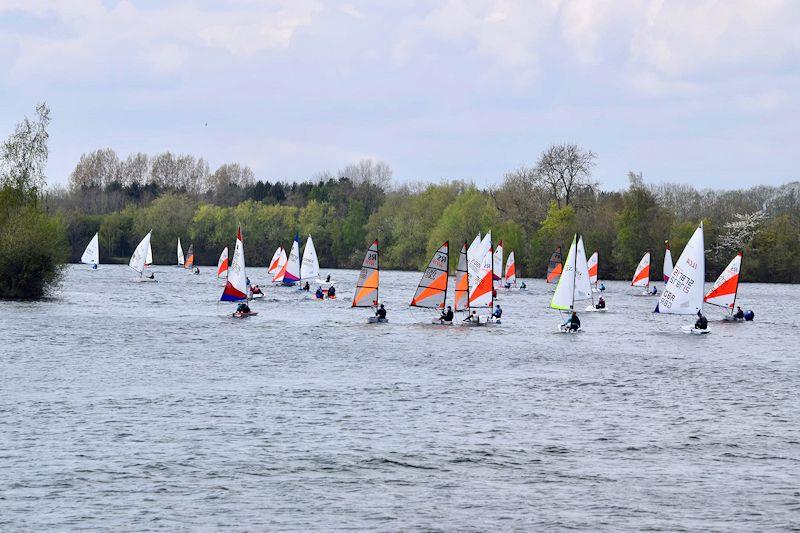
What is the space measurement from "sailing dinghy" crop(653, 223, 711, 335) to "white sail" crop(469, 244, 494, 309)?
8.47m

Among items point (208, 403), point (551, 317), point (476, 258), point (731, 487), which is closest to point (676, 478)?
point (731, 487)

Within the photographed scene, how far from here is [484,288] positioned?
186ft

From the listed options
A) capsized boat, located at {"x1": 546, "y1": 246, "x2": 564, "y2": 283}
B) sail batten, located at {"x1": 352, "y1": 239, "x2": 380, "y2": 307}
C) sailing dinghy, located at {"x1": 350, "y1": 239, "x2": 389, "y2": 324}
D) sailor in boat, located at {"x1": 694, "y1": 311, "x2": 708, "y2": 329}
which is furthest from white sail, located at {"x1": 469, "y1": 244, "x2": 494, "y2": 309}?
capsized boat, located at {"x1": 546, "y1": 246, "x2": 564, "y2": 283}

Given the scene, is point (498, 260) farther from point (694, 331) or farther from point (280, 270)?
point (694, 331)

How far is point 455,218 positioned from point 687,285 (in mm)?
75893

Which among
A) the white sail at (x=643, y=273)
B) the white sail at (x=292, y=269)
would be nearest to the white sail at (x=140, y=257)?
the white sail at (x=292, y=269)

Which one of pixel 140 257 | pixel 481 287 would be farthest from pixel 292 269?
pixel 481 287

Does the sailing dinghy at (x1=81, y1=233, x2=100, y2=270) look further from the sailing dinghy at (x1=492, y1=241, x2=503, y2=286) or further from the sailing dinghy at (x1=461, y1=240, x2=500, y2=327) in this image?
the sailing dinghy at (x1=461, y1=240, x2=500, y2=327)

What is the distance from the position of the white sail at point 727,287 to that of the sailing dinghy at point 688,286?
7.03 m

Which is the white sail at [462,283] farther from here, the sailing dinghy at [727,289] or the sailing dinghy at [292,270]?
the sailing dinghy at [292,270]

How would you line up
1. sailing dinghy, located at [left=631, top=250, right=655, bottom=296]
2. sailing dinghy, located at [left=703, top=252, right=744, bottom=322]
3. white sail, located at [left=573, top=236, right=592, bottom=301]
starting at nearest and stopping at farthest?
sailing dinghy, located at [left=703, top=252, right=744, bottom=322] → white sail, located at [left=573, top=236, right=592, bottom=301] → sailing dinghy, located at [left=631, top=250, right=655, bottom=296]

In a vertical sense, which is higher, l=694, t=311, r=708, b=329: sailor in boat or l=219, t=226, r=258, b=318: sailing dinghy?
l=219, t=226, r=258, b=318: sailing dinghy

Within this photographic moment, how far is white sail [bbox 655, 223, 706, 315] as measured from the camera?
2144 inches

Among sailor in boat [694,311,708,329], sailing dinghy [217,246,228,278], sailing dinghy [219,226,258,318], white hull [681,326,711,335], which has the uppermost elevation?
sailing dinghy [217,246,228,278]
